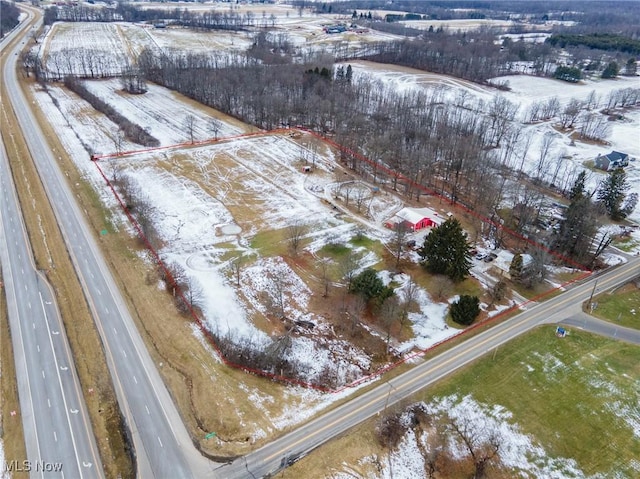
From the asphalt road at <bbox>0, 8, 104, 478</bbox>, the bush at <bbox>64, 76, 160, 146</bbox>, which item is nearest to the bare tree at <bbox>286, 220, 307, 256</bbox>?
the asphalt road at <bbox>0, 8, 104, 478</bbox>

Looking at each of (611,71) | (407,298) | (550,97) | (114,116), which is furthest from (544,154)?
(114,116)

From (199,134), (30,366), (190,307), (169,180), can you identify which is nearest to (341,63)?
(199,134)

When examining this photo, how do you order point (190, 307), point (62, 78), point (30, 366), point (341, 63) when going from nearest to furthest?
point (30, 366), point (190, 307), point (62, 78), point (341, 63)

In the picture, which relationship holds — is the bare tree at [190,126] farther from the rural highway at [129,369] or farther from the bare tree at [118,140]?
the rural highway at [129,369]

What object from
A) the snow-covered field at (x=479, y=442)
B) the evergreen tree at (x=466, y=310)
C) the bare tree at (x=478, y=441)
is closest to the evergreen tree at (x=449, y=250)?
the evergreen tree at (x=466, y=310)

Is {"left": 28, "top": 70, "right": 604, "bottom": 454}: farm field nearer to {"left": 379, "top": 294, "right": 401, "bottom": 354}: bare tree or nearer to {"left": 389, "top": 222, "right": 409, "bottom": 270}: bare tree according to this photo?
{"left": 379, "top": 294, "right": 401, "bottom": 354}: bare tree

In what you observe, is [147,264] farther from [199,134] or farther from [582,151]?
[582,151]
